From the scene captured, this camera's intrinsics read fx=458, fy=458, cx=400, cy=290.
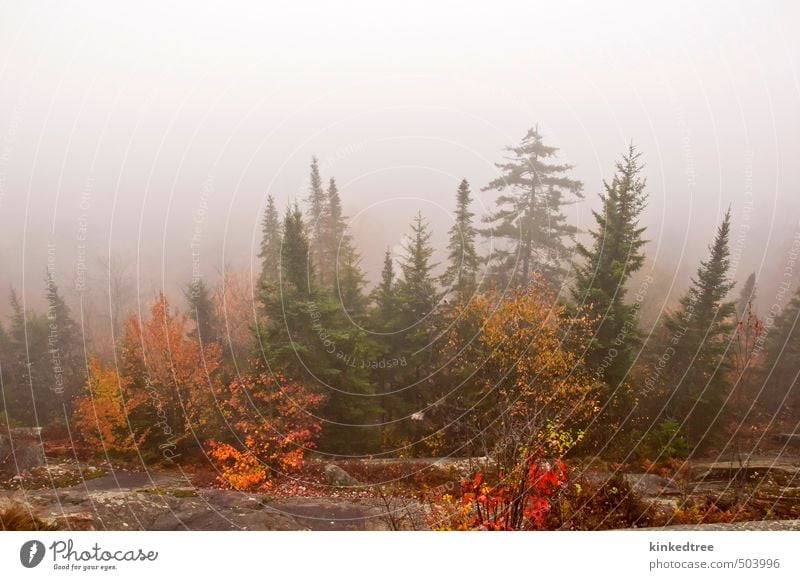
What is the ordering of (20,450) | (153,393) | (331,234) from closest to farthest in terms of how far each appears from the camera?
1. (20,450)
2. (153,393)
3. (331,234)

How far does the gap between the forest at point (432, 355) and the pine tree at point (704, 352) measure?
4 cm

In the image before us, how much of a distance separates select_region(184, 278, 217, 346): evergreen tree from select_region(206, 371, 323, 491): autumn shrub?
3.81 ft

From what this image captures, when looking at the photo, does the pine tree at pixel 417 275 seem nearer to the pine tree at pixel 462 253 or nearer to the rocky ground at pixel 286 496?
the pine tree at pixel 462 253

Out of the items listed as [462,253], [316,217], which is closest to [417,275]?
[462,253]

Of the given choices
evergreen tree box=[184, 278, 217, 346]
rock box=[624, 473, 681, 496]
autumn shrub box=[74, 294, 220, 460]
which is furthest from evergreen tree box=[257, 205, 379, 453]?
rock box=[624, 473, 681, 496]

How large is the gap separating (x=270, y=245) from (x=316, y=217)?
3.80ft

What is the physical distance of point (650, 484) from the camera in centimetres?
901

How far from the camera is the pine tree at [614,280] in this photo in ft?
30.7

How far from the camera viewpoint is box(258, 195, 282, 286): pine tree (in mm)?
9688

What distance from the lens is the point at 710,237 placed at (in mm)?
9398

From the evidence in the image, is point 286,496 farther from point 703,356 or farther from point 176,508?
point 703,356

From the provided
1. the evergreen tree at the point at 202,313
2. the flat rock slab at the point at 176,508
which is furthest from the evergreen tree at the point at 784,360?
the evergreen tree at the point at 202,313

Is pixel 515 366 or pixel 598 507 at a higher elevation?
pixel 515 366

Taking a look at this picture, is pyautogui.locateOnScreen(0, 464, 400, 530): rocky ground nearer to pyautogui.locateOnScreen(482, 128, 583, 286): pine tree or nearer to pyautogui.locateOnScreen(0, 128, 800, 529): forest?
pyautogui.locateOnScreen(0, 128, 800, 529): forest
